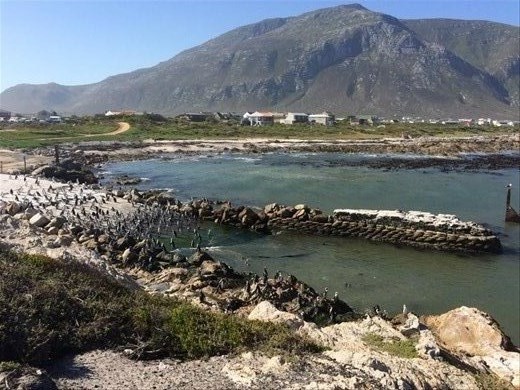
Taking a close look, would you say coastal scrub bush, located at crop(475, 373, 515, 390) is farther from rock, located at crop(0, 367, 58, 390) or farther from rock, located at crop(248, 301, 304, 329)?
rock, located at crop(0, 367, 58, 390)

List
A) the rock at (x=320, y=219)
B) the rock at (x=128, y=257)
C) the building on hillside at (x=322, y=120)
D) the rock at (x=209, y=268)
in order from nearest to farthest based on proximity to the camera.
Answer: the rock at (x=209, y=268), the rock at (x=128, y=257), the rock at (x=320, y=219), the building on hillside at (x=322, y=120)

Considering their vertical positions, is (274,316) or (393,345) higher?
(274,316)

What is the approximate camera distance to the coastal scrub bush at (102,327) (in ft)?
34.2

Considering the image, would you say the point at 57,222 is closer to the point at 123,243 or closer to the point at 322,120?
the point at 123,243

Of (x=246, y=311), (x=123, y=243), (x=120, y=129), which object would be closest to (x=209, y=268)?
(x=123, y=243)

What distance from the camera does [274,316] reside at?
14.4 metres

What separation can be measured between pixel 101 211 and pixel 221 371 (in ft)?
86.8

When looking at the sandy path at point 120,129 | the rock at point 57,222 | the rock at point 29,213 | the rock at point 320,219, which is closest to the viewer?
the rock at point 57,222

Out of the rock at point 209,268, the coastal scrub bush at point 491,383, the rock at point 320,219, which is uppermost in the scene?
the coastal scrub bush at point 491,383

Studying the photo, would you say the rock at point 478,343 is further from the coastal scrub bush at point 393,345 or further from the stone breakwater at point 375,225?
the stone breakwater at point 375,225

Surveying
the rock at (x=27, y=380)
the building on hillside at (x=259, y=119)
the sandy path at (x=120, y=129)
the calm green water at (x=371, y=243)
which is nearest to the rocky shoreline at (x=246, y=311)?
the rock at (x=27, y=380)

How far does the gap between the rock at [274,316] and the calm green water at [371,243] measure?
823 centimetres

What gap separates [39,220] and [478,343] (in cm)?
2308

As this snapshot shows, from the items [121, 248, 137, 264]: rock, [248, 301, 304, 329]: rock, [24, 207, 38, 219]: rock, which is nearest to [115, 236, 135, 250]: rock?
[121, 248, 137, 264]: rock
